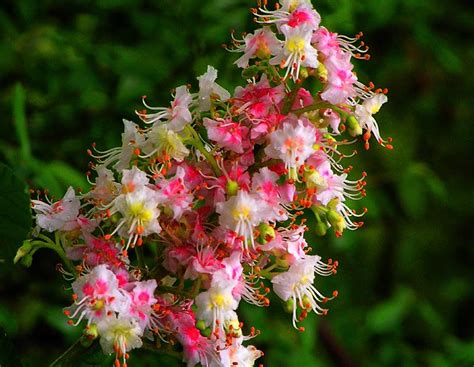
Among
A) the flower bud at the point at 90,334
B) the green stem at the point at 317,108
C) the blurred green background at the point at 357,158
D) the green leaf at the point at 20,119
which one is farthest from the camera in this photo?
the blurred green background at the point at 357,158

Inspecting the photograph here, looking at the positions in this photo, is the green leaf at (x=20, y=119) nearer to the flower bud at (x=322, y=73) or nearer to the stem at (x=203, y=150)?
the stem at (x=203, y=150)

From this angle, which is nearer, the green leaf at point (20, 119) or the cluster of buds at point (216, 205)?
the cluster of buds at point (216, 205)

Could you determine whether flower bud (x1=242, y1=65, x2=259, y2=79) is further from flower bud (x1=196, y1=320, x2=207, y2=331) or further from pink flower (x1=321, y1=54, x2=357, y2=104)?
flower bud (x1=196, y1=320, x2=207, y2=331)

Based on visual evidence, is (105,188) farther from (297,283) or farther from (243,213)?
(297,283)

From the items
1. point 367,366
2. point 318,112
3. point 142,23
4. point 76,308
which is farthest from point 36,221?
point 367,366

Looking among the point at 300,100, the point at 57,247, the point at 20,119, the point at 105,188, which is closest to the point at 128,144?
the point at 105,188

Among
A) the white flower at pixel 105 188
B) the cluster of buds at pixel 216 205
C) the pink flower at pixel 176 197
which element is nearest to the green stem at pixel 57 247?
the cluster of buds at pixel 216 205

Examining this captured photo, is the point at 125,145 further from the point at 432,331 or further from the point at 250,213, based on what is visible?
the point at 432,331

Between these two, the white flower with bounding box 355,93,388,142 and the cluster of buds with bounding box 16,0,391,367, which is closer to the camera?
the cluster of buds with bounding box 16,0,391,367

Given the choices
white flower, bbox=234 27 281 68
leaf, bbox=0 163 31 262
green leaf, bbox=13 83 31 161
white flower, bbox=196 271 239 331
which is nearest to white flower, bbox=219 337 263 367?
white flower, bbox=196 271 239 331
